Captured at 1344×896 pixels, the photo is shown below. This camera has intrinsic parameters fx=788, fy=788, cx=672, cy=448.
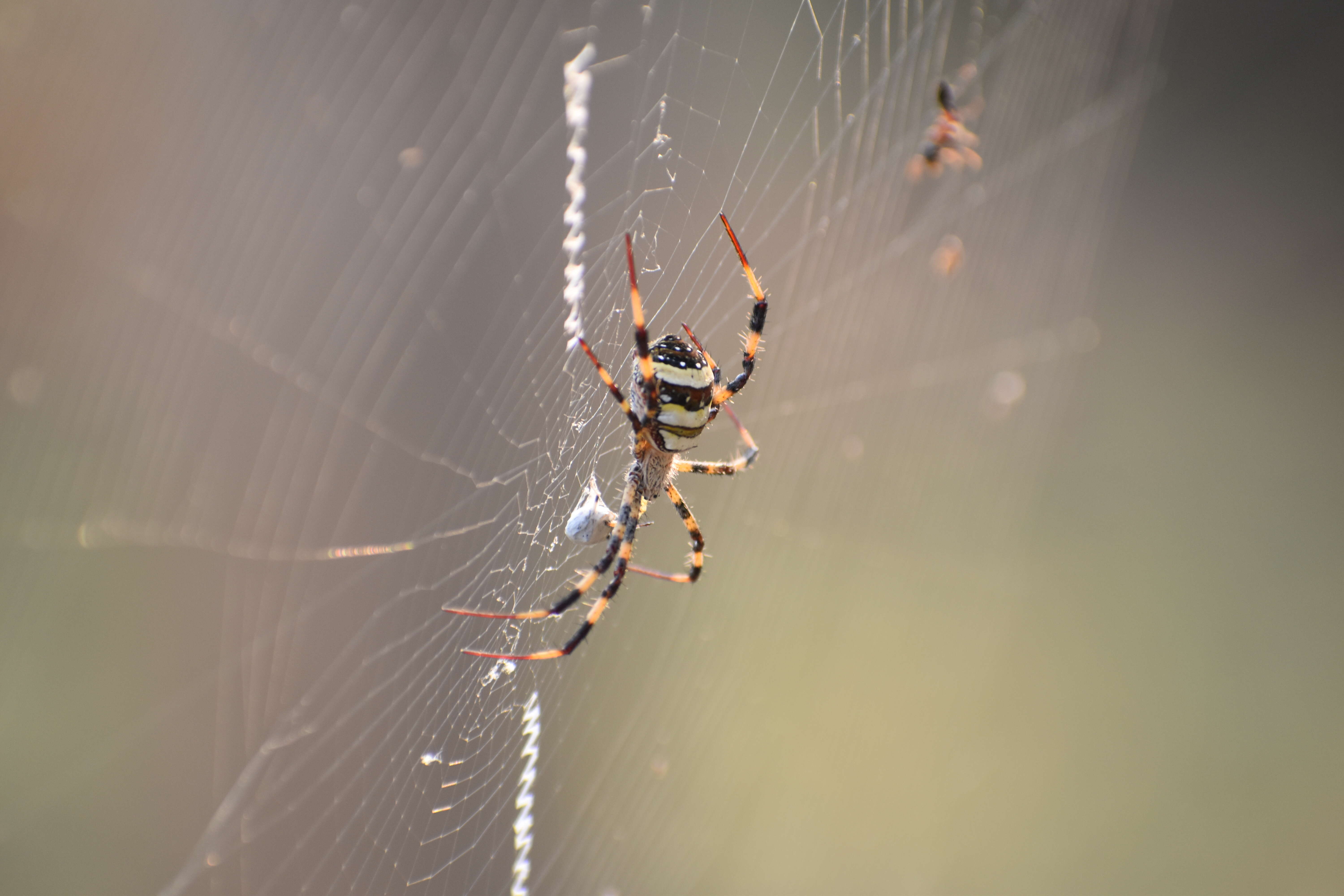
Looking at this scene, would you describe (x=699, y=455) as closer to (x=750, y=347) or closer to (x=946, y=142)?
(x=946, y=142)

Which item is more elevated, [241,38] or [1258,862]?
[241,38]

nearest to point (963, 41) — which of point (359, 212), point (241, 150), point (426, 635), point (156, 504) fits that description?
point (359, 212)

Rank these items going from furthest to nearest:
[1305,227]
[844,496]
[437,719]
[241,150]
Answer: [1305,227] < [844,496] < [241,150] < [437,719]

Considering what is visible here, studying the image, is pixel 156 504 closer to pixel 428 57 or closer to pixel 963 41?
pixel 428 57

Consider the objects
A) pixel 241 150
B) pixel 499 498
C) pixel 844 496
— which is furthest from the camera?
pixel 844 496

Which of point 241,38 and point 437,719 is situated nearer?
point 437,719

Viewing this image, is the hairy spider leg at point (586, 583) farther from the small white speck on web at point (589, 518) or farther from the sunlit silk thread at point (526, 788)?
the sunlit silk thread at point (526, 788)

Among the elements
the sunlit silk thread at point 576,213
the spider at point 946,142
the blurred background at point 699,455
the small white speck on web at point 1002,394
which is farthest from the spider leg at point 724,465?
the small white speck on web at point 1002,394
